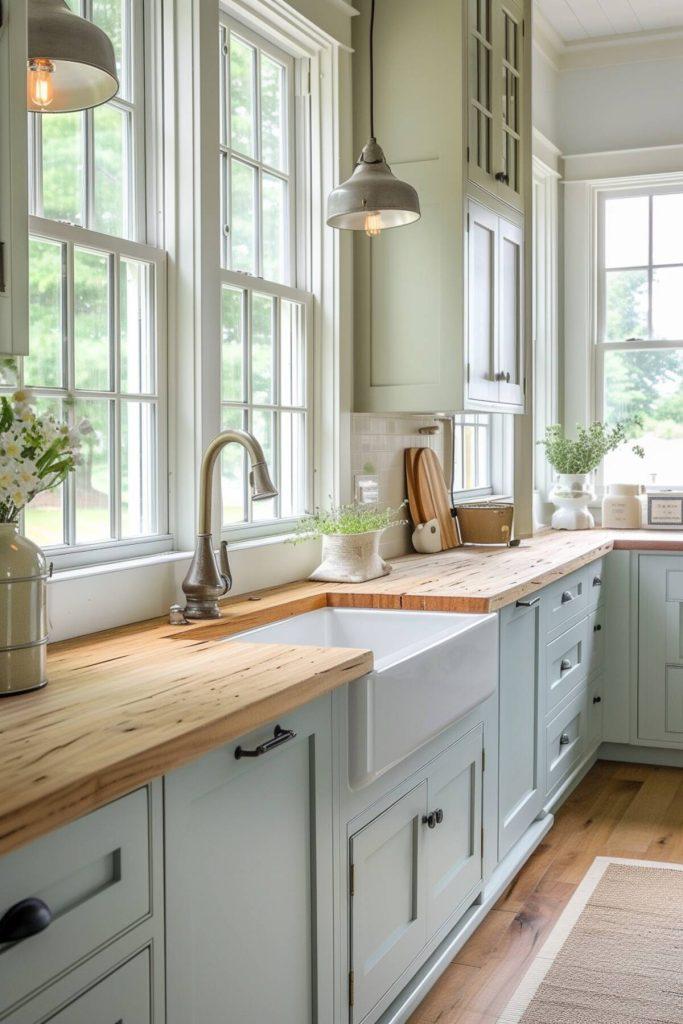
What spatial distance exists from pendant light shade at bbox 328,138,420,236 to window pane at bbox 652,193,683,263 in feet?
9.88

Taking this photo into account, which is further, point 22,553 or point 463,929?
point 463,929

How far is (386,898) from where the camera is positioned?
2350 millimetres

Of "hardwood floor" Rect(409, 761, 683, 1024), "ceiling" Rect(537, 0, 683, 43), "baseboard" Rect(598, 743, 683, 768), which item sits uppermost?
"ceiling" Rect(537, 0, 683, 43)

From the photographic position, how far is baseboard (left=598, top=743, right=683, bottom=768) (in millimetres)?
4680

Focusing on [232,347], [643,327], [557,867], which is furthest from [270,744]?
[643,327]

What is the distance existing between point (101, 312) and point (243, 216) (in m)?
0.82

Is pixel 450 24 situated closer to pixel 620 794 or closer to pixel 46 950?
pixel 620 794

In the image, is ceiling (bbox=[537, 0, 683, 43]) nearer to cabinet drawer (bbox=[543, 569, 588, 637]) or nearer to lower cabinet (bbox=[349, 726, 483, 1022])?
cabinet drawer (bbox=[543, 569, 588, 637])

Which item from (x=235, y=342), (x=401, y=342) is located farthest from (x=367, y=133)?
(x=235, y=342)

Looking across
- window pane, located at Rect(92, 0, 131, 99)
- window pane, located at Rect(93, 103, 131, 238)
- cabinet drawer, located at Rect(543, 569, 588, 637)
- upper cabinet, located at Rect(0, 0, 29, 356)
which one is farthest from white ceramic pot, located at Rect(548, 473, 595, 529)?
upper cabinet, located at Rect(0, 0, 29, 356)

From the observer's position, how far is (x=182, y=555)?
2.76 m

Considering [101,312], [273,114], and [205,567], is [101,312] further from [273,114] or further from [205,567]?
[273,114]

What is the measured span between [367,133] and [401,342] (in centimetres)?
73

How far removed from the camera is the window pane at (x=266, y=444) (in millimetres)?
3307
